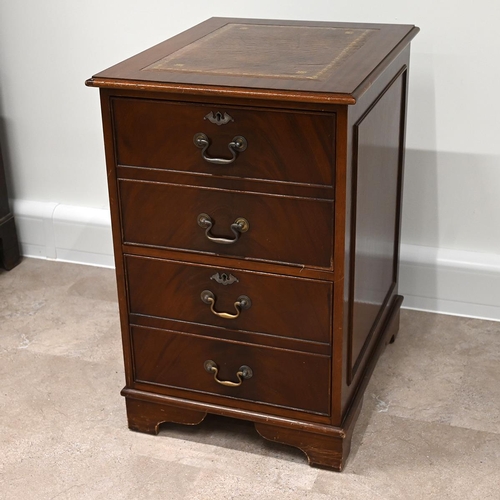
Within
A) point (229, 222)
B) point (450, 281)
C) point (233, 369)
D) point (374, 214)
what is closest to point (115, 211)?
point (229, 222)

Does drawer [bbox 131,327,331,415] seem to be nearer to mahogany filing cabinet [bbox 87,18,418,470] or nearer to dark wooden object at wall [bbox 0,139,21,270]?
mahogany filing cabinet [bbox 87,18,418,470]

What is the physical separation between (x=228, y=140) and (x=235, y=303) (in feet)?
1.03

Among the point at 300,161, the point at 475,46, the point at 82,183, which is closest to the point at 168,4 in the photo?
the point at 82,183

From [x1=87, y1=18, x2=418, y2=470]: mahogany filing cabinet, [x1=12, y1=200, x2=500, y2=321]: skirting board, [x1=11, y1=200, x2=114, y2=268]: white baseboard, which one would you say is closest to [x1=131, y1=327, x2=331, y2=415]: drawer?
[x1=87, y1=18, x2=418, y2=470]: mahogany filing cabinet

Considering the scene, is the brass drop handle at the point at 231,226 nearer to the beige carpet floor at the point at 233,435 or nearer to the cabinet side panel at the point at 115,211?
the cabinet side panel at the point at 115,211

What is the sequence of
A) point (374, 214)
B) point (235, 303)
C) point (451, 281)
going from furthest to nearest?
point (451, 281)
point (374, 214)
point (235, 303)

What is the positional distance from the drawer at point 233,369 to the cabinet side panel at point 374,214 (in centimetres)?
8

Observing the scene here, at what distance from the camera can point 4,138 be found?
2537 mm

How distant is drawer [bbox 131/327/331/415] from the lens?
1633 mm

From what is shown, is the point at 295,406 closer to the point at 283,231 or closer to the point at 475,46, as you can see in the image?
the point at 283,231

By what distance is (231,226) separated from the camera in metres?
1.55

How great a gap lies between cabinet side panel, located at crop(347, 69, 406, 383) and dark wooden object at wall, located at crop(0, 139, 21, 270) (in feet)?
3.69

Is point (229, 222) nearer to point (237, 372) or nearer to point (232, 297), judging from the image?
point (232, 297)

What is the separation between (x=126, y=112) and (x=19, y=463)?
2.40 feet
